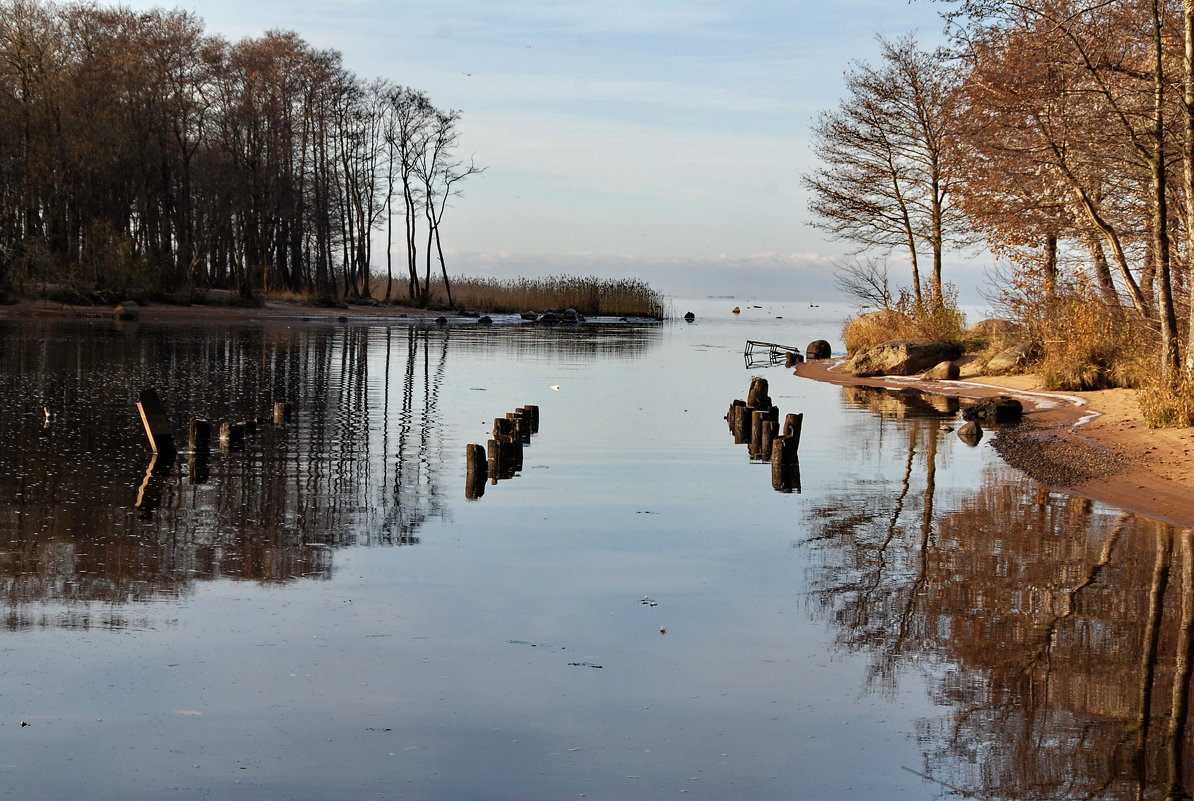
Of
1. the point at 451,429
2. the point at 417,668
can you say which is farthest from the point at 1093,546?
the point at 451,429

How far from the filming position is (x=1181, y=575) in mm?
9023

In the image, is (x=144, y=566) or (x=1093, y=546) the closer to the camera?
(x=144, y=566)

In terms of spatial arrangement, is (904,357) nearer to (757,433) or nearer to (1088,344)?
(1088,344)

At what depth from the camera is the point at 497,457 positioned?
46.9 feet

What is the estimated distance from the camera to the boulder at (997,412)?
19.6 meters

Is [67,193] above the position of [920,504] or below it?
above

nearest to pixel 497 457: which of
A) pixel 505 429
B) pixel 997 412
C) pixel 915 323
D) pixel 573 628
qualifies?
pixel 505 429

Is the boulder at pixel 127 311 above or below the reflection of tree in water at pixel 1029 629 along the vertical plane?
above

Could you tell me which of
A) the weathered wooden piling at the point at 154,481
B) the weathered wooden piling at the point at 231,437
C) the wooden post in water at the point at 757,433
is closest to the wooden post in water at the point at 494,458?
the weathered wooden piling at the point at 231,437

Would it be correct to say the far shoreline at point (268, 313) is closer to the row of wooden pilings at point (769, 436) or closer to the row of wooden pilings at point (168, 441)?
the row of wooden pilings at point (168, 441)

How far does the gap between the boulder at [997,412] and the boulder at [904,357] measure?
10.9 meters

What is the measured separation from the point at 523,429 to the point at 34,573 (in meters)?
9.27

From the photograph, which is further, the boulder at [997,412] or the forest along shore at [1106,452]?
the boulder at [997,412]

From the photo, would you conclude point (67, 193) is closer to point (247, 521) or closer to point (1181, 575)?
point (247, 521)
